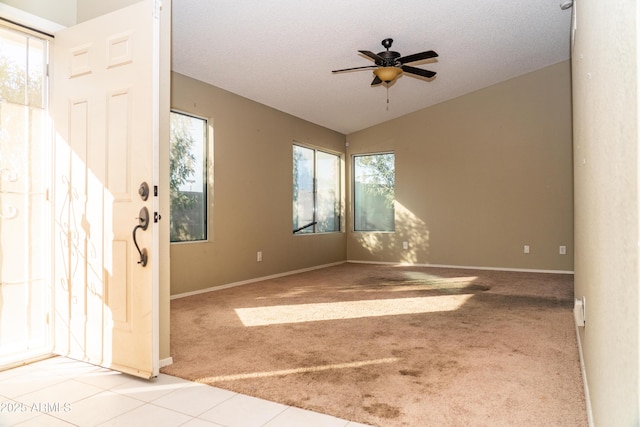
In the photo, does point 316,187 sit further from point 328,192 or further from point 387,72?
point 387,72

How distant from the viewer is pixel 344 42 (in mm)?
4480

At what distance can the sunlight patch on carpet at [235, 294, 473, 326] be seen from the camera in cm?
353

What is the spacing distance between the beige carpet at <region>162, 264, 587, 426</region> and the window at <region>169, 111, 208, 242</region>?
81 centimetres

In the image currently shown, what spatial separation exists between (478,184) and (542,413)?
540 cm

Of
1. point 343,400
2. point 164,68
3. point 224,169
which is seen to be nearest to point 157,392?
point 343,400

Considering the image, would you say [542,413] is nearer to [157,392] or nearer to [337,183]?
[157,392]

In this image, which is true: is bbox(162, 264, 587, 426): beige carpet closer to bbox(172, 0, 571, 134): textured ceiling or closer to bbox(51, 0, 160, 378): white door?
bbox(51, 0, 160, 378): white door

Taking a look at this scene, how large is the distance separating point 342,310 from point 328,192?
3.94 metres

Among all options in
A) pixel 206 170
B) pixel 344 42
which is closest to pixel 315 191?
pixel 206 170

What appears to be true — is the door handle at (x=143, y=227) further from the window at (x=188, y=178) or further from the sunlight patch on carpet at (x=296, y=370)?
the window at (x=188, y=178)

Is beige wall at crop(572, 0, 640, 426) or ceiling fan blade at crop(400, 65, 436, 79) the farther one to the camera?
ceiling fan blade at crop(400, 65, 436, 79)

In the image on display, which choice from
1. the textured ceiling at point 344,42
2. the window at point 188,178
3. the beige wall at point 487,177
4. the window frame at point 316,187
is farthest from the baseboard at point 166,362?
the beige wall at point 487,177

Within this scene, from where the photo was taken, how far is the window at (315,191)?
671 cm

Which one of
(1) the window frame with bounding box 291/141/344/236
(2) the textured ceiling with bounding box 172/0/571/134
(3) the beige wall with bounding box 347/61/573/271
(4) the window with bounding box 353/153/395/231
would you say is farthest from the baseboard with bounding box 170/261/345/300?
(2) the textured ceiling with bounding box 172/0/571/134
